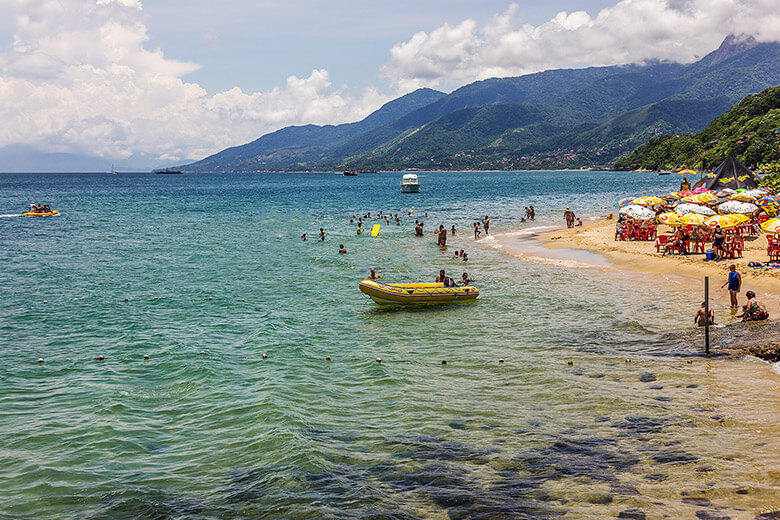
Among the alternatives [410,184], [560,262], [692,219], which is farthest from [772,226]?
[410,184]

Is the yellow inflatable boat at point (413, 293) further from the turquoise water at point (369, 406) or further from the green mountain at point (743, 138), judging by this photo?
the green mountain at point (743, 138)

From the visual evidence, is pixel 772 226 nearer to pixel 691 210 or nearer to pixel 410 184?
pixel 691 210

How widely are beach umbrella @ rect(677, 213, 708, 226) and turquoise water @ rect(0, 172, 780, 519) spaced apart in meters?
7.15

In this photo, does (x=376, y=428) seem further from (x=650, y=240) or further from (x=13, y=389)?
(x=650, y=240)

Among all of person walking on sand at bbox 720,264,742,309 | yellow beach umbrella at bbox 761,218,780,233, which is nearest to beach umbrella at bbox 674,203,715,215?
yellow beach umbrella at bbox 761,218,780,233

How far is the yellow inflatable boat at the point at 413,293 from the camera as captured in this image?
82.7ft

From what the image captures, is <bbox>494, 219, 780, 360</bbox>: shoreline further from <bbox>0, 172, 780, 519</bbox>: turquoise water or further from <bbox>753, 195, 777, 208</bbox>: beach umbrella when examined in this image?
<bbox>753, 195, 777, 208</bbox>: beach umbrella

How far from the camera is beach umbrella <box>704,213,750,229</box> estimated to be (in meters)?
32.1

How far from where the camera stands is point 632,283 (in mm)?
28562

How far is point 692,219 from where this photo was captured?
1318 inches

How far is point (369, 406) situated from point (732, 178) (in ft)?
203

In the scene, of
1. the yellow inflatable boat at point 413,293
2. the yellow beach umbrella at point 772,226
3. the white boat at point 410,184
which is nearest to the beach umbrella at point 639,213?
the yellow beach umbrella at point 772,226

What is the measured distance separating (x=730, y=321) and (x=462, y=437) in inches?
529

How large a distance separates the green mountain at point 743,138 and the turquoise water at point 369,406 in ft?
331
